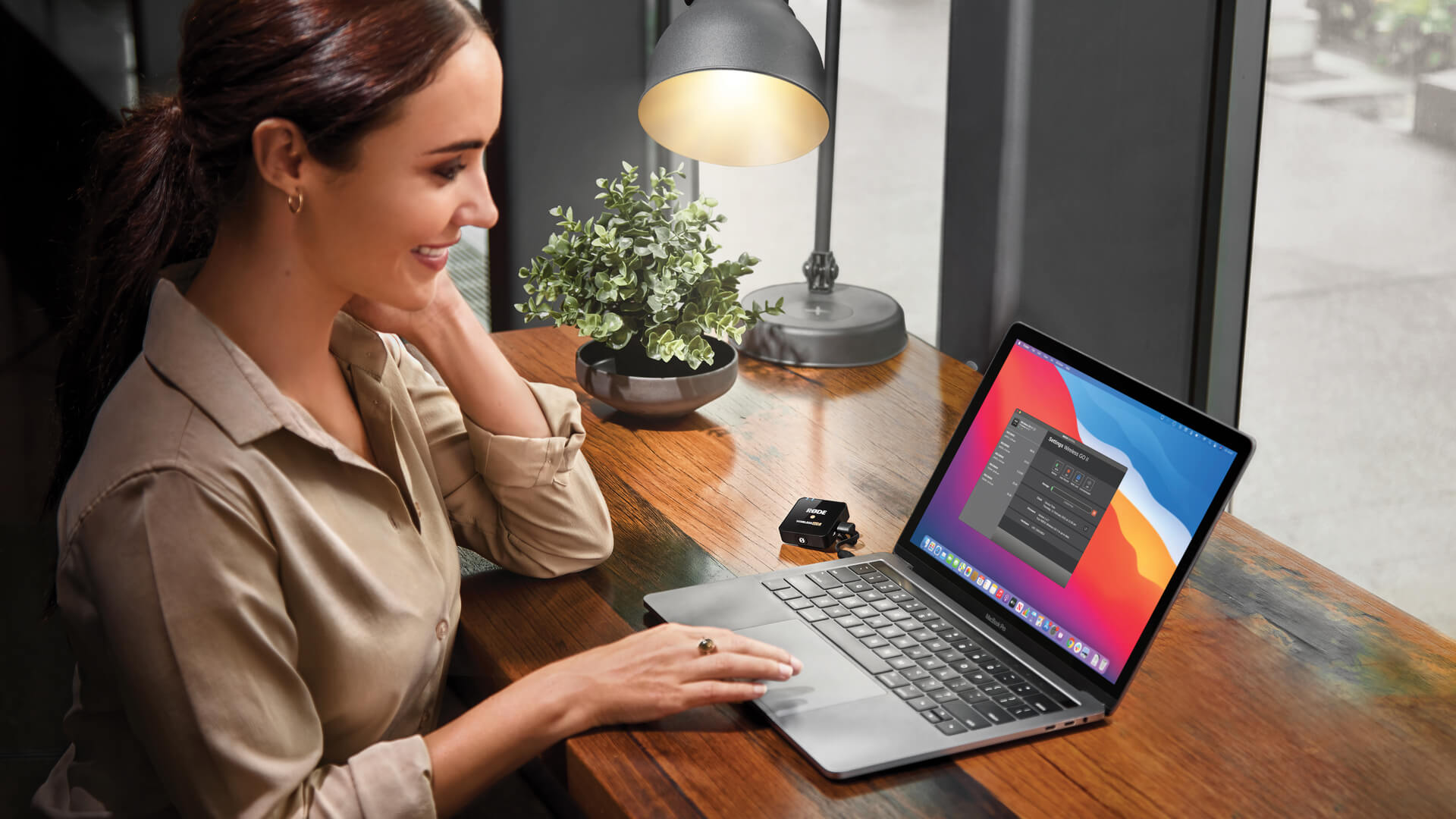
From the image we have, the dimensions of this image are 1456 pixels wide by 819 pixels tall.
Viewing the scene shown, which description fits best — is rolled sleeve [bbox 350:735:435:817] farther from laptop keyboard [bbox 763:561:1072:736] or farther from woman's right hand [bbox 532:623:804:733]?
laptop keyboard [bbox 763:561:1072:736]

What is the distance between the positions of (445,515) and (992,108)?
3.73ft

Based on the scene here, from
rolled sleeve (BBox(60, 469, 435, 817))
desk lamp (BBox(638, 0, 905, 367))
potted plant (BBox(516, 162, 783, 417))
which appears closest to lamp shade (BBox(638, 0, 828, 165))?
desk lamp (BBox(638, 0, 905, 367))

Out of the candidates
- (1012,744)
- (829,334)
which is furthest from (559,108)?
(1012,744)

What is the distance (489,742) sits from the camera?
100 centimetres

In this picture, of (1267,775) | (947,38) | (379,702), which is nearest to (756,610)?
(379,702)

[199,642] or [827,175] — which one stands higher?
[827,175]

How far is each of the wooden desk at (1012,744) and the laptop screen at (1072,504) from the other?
9 cm

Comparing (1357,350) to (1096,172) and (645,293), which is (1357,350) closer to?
(1096,172)

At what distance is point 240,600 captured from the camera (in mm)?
896

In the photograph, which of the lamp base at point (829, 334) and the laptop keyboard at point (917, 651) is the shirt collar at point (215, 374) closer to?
the laptop keyboard at point (917, 651)

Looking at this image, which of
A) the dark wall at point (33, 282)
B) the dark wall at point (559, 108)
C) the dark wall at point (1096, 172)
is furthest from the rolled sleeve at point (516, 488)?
the dark wall at point (559, 108)

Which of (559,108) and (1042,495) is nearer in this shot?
(1042,495)

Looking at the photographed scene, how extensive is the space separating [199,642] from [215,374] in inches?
8.4

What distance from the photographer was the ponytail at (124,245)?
1.07 metres
